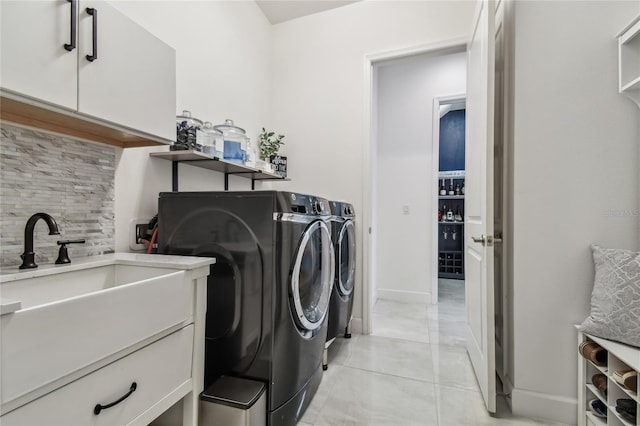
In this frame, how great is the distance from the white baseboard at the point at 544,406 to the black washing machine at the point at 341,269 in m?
1.00

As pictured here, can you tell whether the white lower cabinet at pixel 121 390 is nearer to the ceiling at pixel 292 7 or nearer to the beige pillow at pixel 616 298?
the beige pillow at pixel 616 298

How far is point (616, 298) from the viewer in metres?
1.16

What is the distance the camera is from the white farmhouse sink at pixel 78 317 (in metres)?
0.56

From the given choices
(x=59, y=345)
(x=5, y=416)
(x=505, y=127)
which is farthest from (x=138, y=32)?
(x=505, y=127)

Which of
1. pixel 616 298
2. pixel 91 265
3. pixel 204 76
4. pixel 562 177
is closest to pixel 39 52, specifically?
pixel 91 265

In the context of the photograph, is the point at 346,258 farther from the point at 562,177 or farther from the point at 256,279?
the point at 562,177

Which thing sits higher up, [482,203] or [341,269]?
[482,203]

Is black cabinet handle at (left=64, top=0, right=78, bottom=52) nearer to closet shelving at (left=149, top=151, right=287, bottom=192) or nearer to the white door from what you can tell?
closet shelving at (left=149, top=151, right=287, bottom=192)

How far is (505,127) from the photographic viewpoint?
1586mm

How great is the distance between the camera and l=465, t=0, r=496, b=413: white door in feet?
4.72

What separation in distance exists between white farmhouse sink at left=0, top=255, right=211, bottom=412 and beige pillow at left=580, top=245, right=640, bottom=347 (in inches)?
64.5

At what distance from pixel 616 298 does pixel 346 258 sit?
1.38m

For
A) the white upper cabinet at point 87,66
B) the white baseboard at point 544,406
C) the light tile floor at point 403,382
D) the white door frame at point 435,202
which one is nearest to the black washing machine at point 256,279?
the light tile floor at point 403,382

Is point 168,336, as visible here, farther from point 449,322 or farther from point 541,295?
point 449,322
